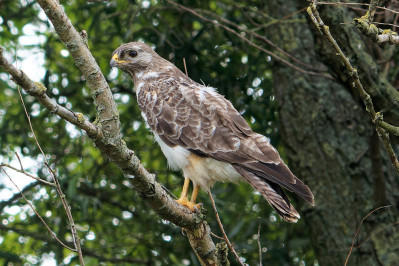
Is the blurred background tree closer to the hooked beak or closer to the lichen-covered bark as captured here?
the lichen-covered bark

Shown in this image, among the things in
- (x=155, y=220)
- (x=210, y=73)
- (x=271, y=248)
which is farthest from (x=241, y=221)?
(x=210, y=73)

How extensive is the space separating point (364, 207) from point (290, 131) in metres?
0.99

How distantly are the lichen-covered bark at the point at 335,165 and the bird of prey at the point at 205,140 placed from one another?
1129mm

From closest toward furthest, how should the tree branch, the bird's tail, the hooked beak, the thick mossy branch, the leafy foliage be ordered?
1. the tree branch
2. the thick mossy branch
3. the bird's tail
4. the hooked beak
5. the leafy foliage

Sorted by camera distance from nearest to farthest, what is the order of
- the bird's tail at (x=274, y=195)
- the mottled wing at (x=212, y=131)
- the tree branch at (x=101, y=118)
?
the tree branch at (x=101, y=118) → the bird's tail at (x=274, y=195) → the mottled wing at (x=212, y=131)

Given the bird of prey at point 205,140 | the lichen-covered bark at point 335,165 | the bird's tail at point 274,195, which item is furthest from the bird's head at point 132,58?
the bird's tail at point 274,195

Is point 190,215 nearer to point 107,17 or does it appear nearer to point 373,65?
point 373,65

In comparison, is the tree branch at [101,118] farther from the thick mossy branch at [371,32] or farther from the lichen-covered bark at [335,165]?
the lichen-covered bark at [335,165]

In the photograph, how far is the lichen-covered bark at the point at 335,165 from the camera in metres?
5.11

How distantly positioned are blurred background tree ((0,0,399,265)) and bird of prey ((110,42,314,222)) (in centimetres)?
96

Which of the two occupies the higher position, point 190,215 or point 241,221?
point 190,215

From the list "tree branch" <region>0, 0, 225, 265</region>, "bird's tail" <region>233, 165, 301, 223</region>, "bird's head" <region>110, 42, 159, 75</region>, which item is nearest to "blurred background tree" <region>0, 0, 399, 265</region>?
"bird's head" <region>110, 42, 159, 75</region>

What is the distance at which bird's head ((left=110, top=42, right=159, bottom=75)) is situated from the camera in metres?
5.11

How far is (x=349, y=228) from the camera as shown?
5.23 metres
